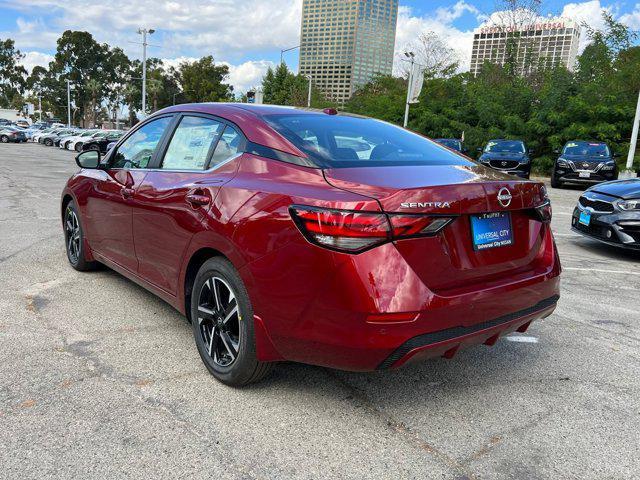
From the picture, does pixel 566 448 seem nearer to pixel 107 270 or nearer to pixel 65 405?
pixel 65 405

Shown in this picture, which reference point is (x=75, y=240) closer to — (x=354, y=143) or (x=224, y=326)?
(x=224, y=326)

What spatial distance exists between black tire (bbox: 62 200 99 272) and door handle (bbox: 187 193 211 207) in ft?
7.43

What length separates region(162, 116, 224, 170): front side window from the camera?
338 centimetres

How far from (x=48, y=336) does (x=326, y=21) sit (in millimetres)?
62263

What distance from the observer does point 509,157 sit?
19.8 m

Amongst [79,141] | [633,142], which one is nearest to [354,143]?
[633,142]

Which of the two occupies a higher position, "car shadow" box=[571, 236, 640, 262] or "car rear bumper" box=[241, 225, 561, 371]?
"car rear bumper" box=[241, 225, 561, 371]

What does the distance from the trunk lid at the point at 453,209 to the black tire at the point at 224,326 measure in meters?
0.79

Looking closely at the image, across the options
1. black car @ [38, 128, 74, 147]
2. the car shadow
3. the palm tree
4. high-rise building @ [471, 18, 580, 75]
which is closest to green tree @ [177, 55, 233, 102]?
the palm tree

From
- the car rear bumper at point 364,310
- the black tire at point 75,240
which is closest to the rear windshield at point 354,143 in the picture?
the car rear bumper at point 364,310

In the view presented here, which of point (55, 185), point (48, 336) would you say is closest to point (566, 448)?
point (48, 336)

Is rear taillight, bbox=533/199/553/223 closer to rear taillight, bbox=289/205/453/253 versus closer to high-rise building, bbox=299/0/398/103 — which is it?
rear taillight, bbox=289/205/453/253

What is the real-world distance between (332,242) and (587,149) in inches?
734

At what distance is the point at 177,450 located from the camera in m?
2.43
